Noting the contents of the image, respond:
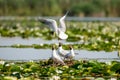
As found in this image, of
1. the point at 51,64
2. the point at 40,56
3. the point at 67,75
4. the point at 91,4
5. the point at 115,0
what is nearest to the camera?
the point at 67,75

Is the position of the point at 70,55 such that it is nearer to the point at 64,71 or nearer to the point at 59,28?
the point at 59,28

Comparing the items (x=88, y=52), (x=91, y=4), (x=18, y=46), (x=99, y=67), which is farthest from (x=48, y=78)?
(x=91, y=4)

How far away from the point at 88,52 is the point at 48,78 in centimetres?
580

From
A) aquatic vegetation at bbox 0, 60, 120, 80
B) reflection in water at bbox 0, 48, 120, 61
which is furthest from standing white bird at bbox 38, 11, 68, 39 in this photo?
aquatic vegetation at bbox 0, 60, 120, 80

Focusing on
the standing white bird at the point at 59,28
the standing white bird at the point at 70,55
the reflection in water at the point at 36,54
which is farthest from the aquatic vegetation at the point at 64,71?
the reflection in water at the point at 36,54

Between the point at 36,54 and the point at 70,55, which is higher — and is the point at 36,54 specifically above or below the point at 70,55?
below

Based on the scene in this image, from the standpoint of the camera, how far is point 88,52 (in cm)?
1587

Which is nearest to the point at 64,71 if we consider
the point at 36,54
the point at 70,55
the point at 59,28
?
the point at 70,55

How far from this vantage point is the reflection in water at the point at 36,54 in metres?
14.6

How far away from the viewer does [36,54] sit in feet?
50.5

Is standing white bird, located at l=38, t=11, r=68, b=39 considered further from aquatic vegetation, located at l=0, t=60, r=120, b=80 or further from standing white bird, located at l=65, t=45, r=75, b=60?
aquatic vegetation, located at l=0, t=60, r=120, b=80

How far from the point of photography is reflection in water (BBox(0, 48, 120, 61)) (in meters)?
14.6

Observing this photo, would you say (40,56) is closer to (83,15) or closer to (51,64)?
(51,64)

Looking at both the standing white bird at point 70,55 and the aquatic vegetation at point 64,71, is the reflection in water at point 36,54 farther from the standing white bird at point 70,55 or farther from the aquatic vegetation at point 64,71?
the aquatic vegetation at point 64,71
